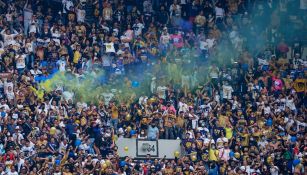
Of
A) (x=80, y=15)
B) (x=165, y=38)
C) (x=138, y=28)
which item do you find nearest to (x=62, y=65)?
(x=80, y=15)

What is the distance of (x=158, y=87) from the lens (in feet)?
145

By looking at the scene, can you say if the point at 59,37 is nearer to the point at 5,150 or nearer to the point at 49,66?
the point at 49,66

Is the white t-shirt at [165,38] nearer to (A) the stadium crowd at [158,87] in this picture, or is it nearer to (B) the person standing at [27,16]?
(A) the stadium crowd at [158,87]

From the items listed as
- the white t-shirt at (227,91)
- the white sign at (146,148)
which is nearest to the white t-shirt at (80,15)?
the white t-shirt at (227,91)

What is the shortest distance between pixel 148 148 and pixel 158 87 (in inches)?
124

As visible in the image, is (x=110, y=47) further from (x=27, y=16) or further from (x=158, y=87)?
(x=27, y=16)

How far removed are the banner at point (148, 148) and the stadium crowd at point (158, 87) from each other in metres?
0.28

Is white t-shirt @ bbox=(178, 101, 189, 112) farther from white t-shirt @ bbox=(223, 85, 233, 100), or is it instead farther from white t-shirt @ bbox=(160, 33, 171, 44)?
white t-shirt @ bbox=(160, 33, 171, 44)

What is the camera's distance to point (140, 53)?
1806 inches

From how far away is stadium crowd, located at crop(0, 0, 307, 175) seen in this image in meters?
40.6

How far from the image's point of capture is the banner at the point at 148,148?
41844 millimetres

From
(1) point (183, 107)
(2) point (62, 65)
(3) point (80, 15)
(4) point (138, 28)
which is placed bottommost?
(1) point (183, 107)

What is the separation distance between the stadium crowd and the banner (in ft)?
0.91

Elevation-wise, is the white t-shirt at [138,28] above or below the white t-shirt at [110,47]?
above
